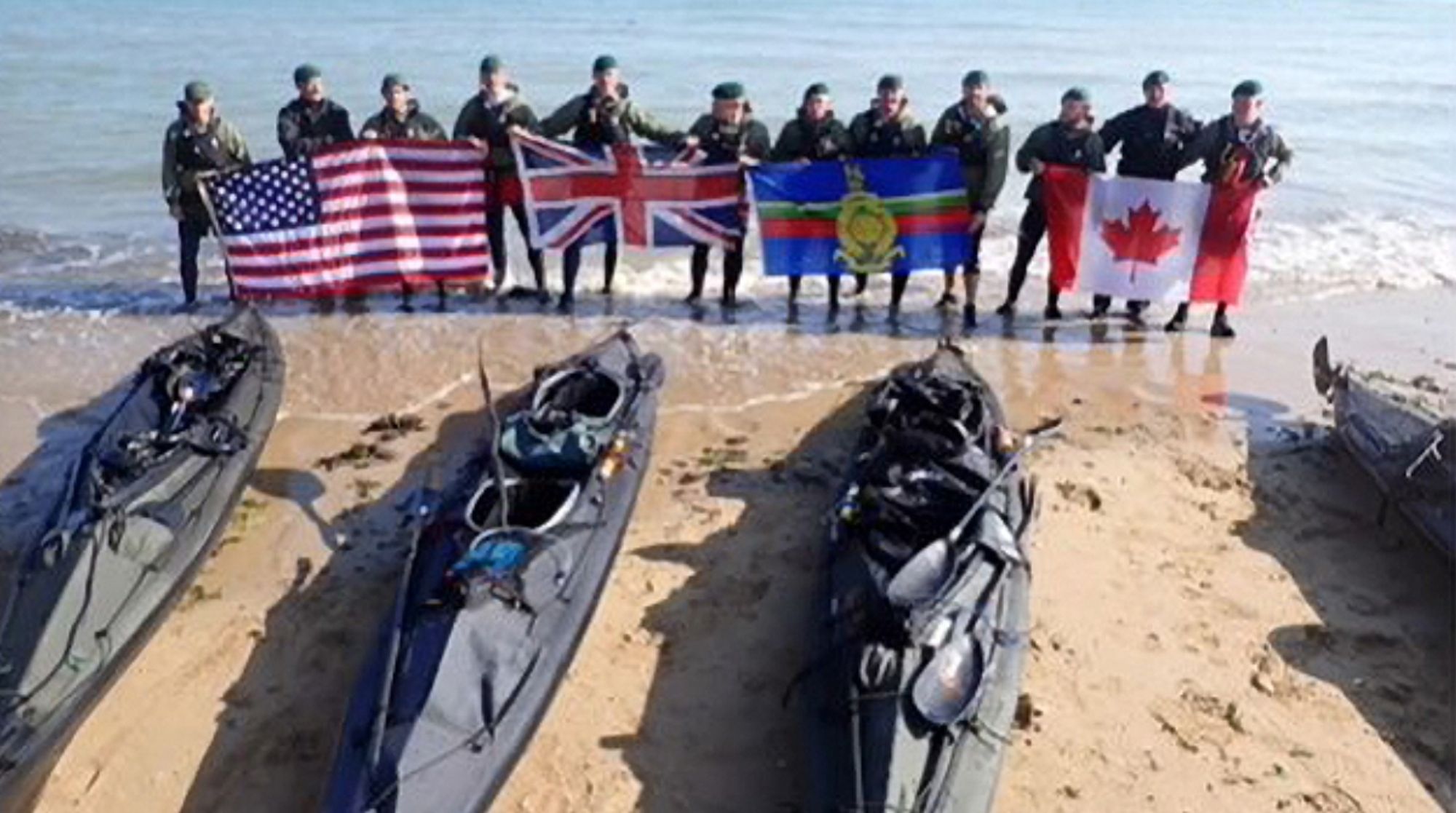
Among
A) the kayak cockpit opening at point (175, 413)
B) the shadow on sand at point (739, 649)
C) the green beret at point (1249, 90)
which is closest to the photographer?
the shadow on sand at point (739, 649)

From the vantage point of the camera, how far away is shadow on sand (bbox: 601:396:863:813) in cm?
604

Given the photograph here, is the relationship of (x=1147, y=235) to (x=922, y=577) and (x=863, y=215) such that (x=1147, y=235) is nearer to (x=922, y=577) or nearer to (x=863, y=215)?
(x=863, y=215)

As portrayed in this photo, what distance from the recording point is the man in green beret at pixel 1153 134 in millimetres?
11438

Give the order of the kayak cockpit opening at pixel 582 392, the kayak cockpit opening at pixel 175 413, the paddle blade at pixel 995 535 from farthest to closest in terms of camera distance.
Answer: the kayak cockpit opening at pixel 582 392 < the kayak cockpit opening at pixel 175 413 < the paddle blade at pixel 995 535

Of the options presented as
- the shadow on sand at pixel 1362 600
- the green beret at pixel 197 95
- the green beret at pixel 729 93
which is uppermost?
the green beret at pixel 729 93

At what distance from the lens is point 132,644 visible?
645 centimetres

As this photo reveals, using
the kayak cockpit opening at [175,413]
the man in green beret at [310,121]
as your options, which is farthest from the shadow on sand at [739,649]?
the man in green beret at [310,121]

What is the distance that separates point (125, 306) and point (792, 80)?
19680 millimetres

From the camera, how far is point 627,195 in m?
12.0

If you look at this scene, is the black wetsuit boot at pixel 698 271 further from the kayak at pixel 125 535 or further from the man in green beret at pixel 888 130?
the kayak at pixel 125 535

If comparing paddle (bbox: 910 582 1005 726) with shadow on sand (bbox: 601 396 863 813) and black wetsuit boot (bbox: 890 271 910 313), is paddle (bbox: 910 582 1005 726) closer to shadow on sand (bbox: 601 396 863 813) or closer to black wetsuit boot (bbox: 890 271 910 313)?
shadow on sand (bbox: 601 396 863 813)

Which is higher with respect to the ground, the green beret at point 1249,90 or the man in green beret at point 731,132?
the green beret at point 1249,90

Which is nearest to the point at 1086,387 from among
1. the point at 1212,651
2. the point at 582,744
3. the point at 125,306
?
the point at 1212,651

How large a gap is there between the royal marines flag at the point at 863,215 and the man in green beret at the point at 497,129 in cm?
222
